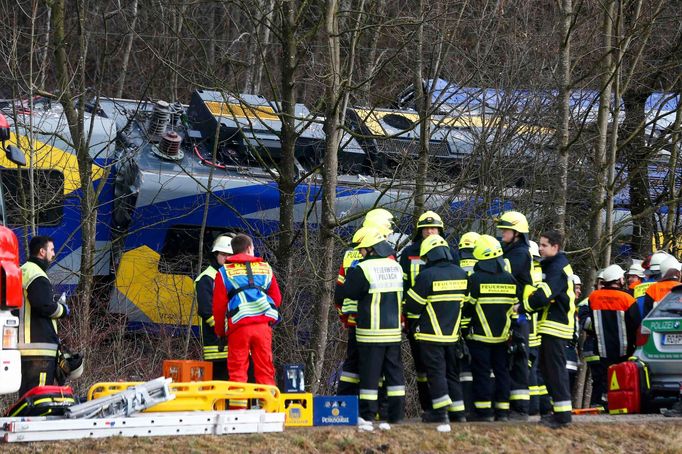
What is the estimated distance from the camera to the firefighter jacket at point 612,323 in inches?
504

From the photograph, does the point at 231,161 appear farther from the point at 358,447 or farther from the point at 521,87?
the point at 358,447

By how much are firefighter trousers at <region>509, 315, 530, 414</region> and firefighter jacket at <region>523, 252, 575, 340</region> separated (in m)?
0.43

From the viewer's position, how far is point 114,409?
8656mm

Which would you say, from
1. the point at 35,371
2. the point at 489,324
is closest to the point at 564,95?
the point at 489,324

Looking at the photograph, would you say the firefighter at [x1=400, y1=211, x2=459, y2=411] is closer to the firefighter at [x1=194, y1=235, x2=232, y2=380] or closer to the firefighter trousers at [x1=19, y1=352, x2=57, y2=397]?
the firefighter at [x1=194, y1=235, x2=232, y2=380]

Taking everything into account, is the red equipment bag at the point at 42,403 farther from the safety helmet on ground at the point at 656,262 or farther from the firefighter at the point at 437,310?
the safety helmet on ground at the point at 656,262

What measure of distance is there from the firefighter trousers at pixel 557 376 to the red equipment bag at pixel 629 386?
1781 mm

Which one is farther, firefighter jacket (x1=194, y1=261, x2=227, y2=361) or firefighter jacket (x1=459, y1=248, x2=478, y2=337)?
firefighter jacket (x1=194, y1=261, x2=227, y2=361)

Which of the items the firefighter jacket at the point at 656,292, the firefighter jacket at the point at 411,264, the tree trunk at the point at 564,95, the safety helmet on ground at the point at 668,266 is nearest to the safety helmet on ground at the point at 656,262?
the safety helmet on ground at the point at 668,266

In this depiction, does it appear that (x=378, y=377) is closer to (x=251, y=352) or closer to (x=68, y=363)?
(x=251, y=352)

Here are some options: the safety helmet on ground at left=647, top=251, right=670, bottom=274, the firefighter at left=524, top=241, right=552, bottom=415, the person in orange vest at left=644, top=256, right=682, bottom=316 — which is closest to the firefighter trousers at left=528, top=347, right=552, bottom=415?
the firefighter at left=524, top=241, right=552, bottom=415

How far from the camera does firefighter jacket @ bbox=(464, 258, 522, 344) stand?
1020 cm

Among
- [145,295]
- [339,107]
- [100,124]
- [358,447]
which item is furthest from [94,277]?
[358,447]

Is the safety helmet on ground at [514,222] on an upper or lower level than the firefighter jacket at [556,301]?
upper
